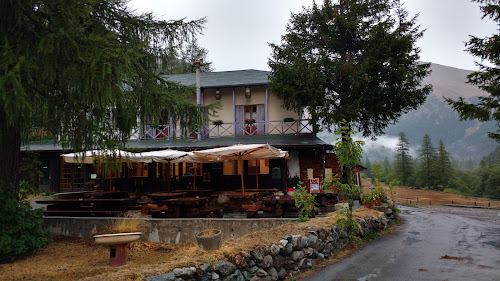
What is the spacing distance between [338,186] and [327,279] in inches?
139

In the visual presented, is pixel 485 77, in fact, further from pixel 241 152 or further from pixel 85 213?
pixel 85 213

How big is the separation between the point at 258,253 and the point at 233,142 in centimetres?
1218

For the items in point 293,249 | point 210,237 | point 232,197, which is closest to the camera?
point 210,237

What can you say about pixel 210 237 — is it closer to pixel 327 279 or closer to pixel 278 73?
pixel 327 279

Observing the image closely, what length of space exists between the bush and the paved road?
223 inches

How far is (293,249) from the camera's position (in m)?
6.32

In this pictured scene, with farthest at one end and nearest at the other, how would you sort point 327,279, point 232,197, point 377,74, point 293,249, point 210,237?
point 377,74
point 232,197
point 293,249
point 327,279
point 210,237

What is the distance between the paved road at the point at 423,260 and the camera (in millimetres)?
5852

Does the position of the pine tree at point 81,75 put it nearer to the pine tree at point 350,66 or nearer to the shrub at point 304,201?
the shrub at point 304,201

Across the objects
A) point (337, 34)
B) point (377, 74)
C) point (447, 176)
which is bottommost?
point (447, 176)

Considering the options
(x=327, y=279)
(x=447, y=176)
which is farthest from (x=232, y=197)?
(x=447, y=176)

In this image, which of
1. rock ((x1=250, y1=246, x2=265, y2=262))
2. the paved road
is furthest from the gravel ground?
rock ((x1=250, y1=246, x2=265, y2=262))

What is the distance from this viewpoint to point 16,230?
280 inches

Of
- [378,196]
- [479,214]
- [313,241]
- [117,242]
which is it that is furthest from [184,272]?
[479,214]
